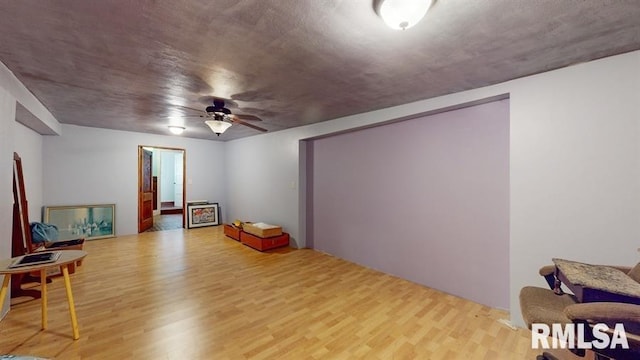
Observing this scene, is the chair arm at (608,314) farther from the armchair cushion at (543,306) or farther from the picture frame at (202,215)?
the picture frame at (202,215)

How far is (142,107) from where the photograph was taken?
11.4 ft

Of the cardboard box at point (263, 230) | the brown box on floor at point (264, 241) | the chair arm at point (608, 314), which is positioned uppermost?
the chair arm at point (608, 314)

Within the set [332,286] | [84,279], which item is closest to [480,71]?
[332,286]

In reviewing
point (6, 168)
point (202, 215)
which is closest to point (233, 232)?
point (202, 215)

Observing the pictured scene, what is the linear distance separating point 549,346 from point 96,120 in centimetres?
683

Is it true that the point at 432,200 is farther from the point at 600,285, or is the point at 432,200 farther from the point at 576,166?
the point at 600,285

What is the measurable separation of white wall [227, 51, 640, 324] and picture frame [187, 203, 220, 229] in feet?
20.3

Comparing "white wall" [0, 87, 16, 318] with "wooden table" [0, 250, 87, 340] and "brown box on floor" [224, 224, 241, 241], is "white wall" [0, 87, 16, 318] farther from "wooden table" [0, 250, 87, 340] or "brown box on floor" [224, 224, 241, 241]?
"brown box on floor" [224, 224, 241, 241]

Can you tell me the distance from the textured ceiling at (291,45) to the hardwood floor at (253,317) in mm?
2288

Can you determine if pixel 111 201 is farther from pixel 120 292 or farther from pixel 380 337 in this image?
pixel 380 337

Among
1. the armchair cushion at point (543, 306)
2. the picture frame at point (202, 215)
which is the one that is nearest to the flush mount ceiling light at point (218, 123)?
the armchair cushion at point (543, 306)

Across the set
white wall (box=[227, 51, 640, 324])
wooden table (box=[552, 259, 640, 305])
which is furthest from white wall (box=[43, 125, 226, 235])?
wooden table (box=[552, 259, 640, 305])

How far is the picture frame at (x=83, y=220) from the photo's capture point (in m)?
4.68

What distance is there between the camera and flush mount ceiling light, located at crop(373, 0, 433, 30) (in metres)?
1.25
